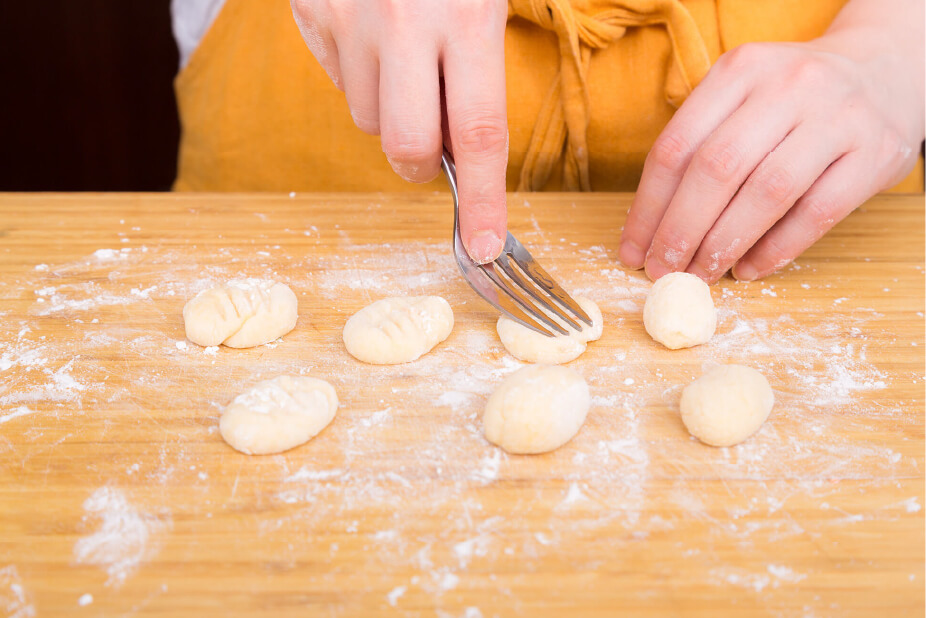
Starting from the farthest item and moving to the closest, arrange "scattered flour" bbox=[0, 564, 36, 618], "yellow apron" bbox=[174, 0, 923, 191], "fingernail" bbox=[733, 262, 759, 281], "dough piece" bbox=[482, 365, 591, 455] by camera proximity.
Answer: "yellow apron" bbox=[174, 0, 923, 191]
"fingernail" bbox=[733, 262, 759, 281]
"dough piece" bbox=[482, 365, 591, 455]
"scattered flour" bbox=[0, 564, 36, 618]

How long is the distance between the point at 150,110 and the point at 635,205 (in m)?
2.41

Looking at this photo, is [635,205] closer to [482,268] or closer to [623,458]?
[482,268]

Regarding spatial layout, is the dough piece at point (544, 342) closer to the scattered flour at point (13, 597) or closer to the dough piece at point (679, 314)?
the dough piece at point (679, 314)

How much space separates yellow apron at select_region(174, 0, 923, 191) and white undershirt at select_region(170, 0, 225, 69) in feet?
0.17

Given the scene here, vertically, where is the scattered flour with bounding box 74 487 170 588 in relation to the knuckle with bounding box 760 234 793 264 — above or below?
below

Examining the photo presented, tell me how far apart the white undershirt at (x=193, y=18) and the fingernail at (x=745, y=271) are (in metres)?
1.36

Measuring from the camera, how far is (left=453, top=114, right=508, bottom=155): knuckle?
41.1 inches

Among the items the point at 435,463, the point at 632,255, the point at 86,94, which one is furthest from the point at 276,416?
the point at 86,94

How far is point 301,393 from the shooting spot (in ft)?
3.37

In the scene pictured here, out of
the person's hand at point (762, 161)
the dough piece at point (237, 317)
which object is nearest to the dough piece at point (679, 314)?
the person's hand at point (762, 161)

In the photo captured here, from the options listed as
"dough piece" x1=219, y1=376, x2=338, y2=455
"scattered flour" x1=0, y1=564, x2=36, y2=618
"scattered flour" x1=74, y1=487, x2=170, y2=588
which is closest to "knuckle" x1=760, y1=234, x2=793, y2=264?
"dough piece" x1=219, y1=376, x2=338, y2=455

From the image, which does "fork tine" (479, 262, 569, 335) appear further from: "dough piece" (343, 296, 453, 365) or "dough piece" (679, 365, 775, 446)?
"dough piece" (679, 365, 775, 446)

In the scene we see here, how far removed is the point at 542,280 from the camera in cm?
124

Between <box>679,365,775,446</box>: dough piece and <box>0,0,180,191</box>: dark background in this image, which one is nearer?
<box>679,365,775,446</box>: dough piece
